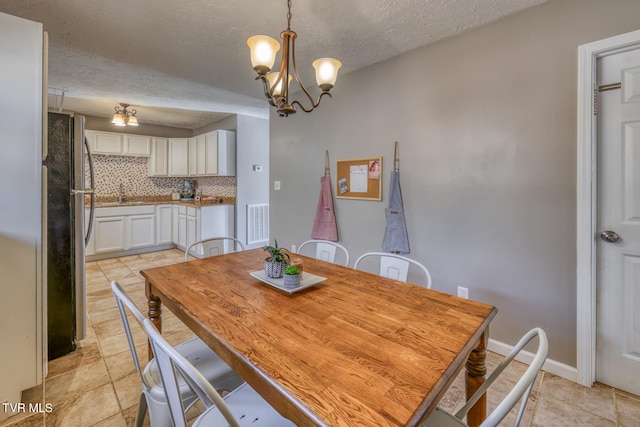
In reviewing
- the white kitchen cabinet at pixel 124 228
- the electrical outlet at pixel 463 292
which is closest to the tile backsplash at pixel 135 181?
the white kitchen cabinet at pixel 124 228

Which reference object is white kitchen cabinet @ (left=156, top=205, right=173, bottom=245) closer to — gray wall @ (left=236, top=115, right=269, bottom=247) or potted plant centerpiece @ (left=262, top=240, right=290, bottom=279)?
gray wall @ (left=236, top=115, right=269, bottom=247)

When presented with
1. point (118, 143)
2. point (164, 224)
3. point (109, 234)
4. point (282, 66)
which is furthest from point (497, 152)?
point (118, 143)

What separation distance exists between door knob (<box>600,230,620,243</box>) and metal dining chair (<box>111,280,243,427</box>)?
2133 millimetres

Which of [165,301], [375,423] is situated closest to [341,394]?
[375,423]

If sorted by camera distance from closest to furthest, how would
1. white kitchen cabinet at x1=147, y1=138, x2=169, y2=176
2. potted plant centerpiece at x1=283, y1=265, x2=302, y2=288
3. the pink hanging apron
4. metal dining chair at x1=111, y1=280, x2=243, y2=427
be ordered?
1. metal dining chair at x1=111, y1=280, x2=243, y2=427
2. potted plant centerpiece at x1=283, y1=265, x2=302, y2=288
3. the pink hanging apron
4. white kitchen cabinet at x1=147, y1=138, x2=169, y2=176

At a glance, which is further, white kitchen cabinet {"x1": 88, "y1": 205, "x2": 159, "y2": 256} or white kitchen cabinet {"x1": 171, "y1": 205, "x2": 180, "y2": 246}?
white kitchen cabinet {"x1": 171, "y1": 205, "x2": 180, "y2": 246}

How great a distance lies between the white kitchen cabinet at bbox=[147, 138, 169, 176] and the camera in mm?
5168

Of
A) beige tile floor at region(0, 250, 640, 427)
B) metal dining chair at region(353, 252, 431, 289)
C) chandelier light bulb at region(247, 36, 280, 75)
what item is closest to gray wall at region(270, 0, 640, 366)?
beige tile floor at region(0, 250, 640, 427)

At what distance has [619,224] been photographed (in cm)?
164

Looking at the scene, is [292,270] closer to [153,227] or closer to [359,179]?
[359,179]

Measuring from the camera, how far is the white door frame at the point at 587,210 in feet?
5.40

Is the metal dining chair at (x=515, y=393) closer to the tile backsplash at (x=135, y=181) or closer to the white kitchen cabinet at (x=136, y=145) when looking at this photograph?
the tile backsplash at (x=135, y=181)

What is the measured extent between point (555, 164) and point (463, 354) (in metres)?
1.58

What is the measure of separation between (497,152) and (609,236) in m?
0.79
